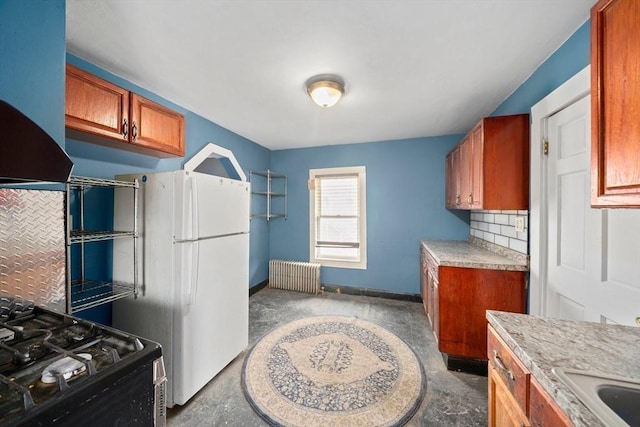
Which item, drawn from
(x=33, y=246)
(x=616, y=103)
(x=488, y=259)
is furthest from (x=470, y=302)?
(x=33, y=246)

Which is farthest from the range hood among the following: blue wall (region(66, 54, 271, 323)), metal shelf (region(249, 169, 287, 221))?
metal shelf (region(249, 169, 287, 221))

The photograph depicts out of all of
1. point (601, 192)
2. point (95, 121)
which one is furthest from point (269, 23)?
point (601, 192)

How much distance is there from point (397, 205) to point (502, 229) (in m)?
1.46

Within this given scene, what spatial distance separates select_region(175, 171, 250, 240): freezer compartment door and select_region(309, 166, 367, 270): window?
6.22 ft

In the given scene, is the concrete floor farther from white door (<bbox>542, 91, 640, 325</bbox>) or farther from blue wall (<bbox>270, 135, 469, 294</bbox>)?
white door (<bbox>542, 91, 640, 325</bbox>)

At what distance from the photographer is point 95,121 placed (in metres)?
1.57

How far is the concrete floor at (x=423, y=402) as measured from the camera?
1.57 metres

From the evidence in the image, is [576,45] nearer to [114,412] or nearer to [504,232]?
[504,232]

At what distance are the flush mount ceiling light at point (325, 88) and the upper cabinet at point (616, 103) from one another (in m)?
1.44

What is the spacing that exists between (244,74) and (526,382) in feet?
7.64

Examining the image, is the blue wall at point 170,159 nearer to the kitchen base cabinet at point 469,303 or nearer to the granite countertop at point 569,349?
the granite countertop at point 569,349

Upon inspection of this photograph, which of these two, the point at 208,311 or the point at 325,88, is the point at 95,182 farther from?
the point at 325,88

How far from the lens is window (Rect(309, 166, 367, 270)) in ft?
12.6

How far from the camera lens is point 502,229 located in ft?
7.72
